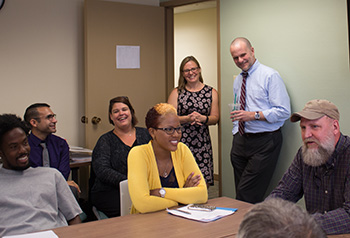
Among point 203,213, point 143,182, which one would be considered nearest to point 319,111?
point 203,213

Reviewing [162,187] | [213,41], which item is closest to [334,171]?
[162,187]

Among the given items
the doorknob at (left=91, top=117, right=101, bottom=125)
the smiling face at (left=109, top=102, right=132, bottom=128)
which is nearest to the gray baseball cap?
the smiling face at (left=109, top=102, right=132, bottom=128)

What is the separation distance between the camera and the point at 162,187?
243 centimetres

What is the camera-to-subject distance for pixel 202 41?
255 inches

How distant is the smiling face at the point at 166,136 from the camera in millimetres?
2482

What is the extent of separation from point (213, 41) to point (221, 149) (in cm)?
231

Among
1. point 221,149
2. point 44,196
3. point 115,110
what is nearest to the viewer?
point 44,196

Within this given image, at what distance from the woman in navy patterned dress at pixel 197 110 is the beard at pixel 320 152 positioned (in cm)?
207

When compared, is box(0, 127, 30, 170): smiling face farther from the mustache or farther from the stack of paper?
the mustache

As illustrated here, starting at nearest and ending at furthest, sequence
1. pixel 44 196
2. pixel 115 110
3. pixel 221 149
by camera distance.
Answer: pixel 44 196 → pixel 115 110 → pixel 221 149

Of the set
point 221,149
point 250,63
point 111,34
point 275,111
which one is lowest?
point 221,149

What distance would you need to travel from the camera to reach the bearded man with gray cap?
203 cm

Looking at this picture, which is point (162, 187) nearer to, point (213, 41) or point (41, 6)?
point (41, 6)

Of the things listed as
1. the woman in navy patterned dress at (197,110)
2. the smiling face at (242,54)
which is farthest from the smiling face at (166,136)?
the woman in navy patterned dress at (197,110)
